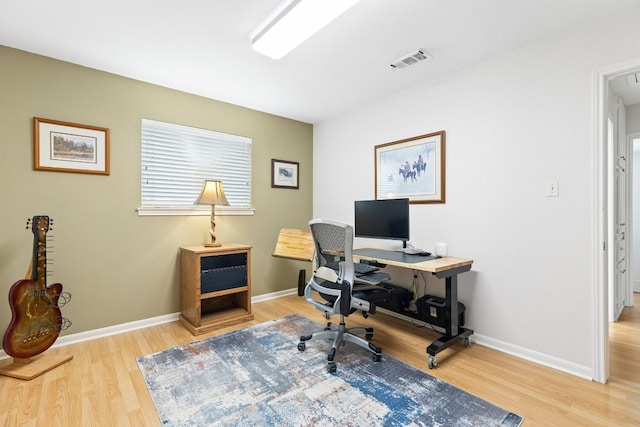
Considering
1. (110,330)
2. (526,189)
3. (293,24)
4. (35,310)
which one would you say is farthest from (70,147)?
(526,189)

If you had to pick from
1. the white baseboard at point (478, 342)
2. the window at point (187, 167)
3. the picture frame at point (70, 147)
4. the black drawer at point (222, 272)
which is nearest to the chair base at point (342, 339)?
the white baseboard at point (478, 342)

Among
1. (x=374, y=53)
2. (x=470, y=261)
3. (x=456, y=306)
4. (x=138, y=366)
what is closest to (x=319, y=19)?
(x=374, y=53)

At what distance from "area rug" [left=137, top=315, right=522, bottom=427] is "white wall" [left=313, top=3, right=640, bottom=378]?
2.98 feet

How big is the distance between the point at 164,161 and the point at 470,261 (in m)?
3.13

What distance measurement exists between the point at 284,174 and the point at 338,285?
7.35 feet

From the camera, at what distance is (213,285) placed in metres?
3.00

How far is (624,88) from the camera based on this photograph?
9.30ft

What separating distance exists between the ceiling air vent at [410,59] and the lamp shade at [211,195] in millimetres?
2072

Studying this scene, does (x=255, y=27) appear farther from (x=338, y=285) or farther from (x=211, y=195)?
(x=338, y=285)

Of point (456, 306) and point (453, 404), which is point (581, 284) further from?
point (453, 404)

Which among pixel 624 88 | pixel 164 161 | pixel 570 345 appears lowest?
pixel 570 345

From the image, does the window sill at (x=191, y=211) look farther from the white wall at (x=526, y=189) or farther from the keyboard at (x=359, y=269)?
the white wall at (x=526, y=189)

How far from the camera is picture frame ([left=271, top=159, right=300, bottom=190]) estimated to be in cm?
403

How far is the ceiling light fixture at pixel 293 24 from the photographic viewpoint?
1786 mm
